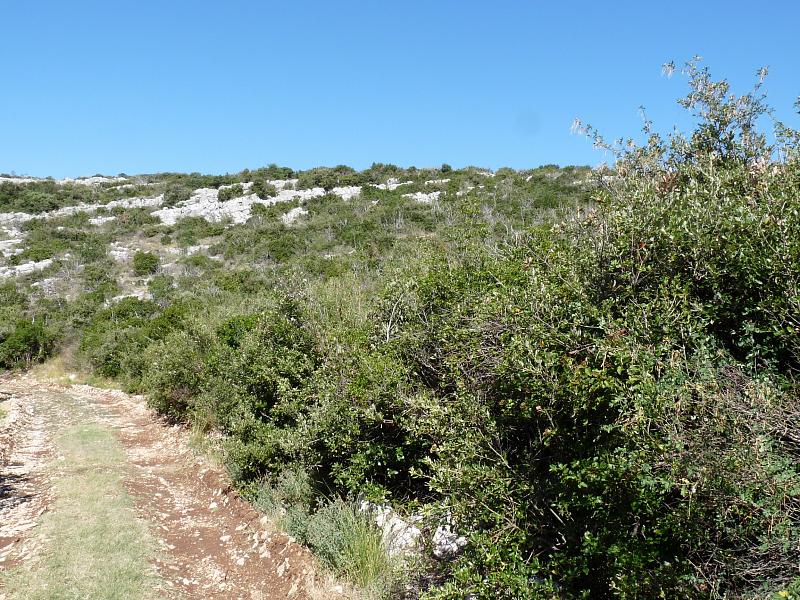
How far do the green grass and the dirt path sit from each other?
0.13m

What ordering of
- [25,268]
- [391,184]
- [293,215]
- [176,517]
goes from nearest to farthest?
[176,517] < [25,268] < [293,215] < [391,184]

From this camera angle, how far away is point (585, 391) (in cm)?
380

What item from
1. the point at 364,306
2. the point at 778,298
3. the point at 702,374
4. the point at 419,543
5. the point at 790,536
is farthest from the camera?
the point at 364,306

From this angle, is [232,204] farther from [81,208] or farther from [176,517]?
[176,517]

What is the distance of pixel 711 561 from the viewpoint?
3334 mm

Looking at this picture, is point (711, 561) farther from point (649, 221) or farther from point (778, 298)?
point (649, 221)

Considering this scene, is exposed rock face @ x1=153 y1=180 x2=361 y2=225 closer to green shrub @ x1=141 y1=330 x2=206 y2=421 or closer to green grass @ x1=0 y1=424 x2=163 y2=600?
green shrub @ x1=141 y1=330 x2=206 y2=421

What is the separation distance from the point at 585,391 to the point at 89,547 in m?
6.68

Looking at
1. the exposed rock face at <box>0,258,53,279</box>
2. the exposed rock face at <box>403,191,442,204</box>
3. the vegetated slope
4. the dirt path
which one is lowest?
the dirt path

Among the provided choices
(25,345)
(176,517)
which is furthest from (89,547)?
(25,345)

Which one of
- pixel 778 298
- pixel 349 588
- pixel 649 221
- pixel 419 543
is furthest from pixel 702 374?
pixel 349 588

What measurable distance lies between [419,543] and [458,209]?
4.24m

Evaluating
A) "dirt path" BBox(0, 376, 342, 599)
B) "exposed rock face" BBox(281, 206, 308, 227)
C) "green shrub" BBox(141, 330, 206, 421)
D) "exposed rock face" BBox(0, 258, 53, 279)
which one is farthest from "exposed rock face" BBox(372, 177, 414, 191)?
"dirt path" BBox(0, 376, 342, 599)

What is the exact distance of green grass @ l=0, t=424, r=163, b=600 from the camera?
20.7ft
